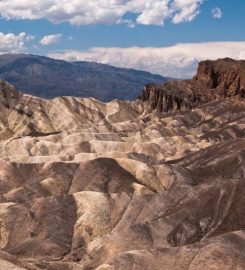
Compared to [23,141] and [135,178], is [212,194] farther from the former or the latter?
[23,141]

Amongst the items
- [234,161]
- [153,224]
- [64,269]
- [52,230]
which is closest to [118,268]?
[64,269]

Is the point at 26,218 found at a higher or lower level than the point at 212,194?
lower

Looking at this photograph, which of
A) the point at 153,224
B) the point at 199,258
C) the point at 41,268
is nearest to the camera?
the point at 199,258

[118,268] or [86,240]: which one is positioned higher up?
[118,268]

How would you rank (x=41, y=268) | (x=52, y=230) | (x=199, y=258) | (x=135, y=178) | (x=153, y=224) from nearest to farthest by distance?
(x=199, y=258)
(x=41, y=268)
(x=153, y=224)
(x=52, y=230)
(x=135, y=178)

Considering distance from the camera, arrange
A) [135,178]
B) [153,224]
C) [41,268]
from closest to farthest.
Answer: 1. [41,268]
2. [153,224]
3. [135,178]

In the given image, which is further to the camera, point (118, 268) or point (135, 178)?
point (135, 178)

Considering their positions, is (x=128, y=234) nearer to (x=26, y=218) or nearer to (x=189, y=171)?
(x=26, y=218)

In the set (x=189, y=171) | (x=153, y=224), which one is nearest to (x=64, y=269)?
(x=153, y=224)

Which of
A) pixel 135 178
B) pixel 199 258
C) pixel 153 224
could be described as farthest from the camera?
pixel 135 178
